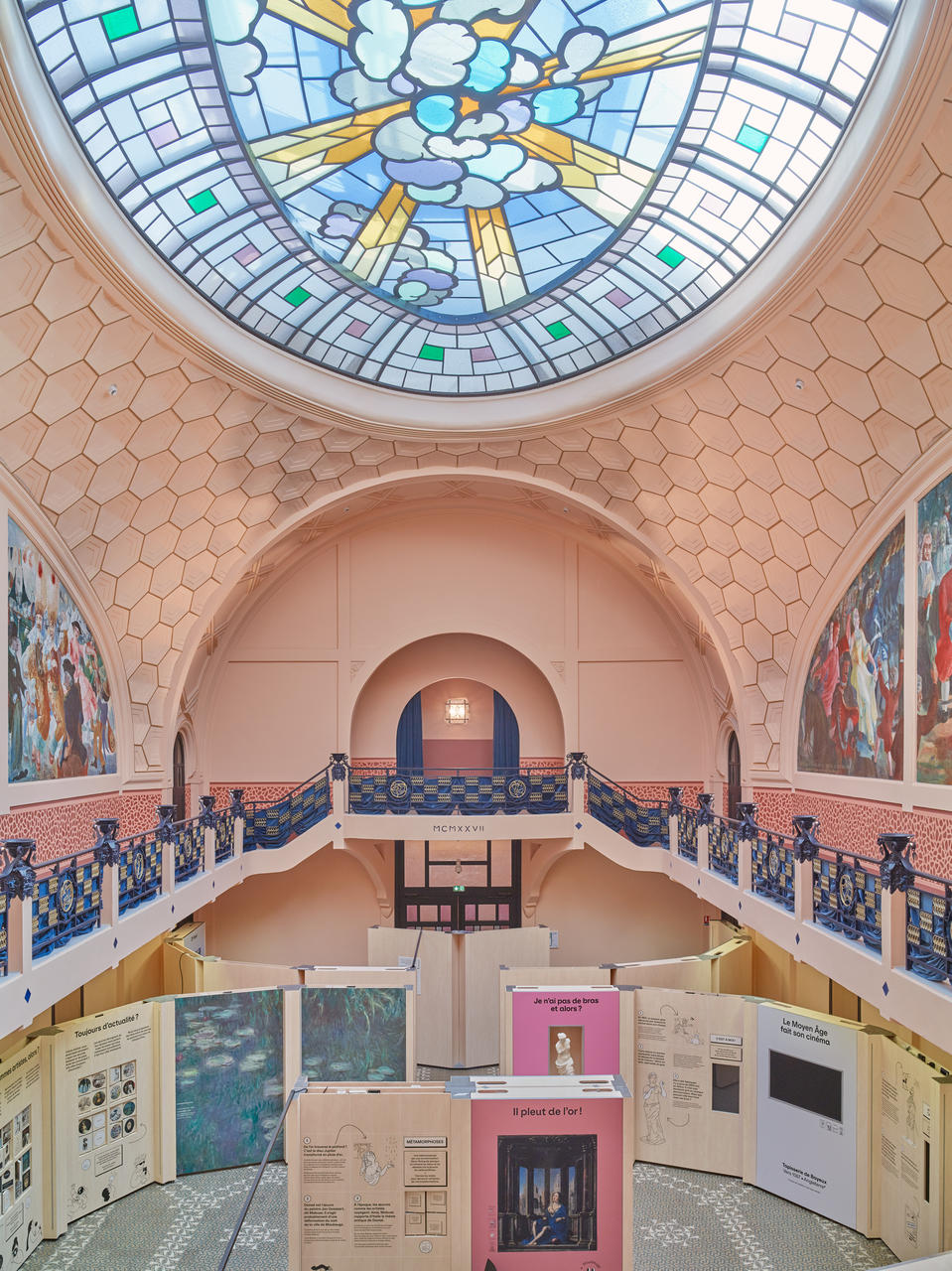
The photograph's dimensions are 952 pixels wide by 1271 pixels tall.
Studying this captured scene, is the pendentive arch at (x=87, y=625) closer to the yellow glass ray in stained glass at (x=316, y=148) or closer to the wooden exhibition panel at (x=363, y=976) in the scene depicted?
the wooden exhibition panel at (x=363, y=976)

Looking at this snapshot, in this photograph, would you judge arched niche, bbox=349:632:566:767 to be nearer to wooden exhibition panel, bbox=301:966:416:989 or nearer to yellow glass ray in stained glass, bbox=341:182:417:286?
wooden exhibition panel, bbox=301:966:416:989

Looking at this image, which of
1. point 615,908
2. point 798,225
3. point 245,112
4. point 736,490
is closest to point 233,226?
point 245,112

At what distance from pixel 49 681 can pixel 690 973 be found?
1024 centimetres

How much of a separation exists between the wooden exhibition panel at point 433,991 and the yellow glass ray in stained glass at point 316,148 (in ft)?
37.6

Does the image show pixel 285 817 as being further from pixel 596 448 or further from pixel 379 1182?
pixel 379 1182

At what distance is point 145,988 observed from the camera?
14.4 meters

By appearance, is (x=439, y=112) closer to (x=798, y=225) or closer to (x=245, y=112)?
(x=245, y=112)

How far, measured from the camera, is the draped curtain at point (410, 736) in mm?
20281

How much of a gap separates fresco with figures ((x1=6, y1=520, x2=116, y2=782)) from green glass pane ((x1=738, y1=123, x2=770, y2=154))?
33.2 ft

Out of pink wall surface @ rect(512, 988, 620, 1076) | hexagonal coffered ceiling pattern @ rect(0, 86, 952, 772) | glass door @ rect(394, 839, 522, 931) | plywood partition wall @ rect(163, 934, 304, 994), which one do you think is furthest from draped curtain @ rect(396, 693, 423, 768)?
pink wall surface @ rect(512, 988, 620, 1076)

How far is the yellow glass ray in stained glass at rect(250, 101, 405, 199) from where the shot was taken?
1010 centimetres

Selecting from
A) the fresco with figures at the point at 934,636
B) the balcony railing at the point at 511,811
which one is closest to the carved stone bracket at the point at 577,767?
the balcony railing at the point at 511,811

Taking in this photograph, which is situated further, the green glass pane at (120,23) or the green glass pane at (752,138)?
the green glass pane at (752,138)

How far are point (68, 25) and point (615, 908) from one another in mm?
16951
